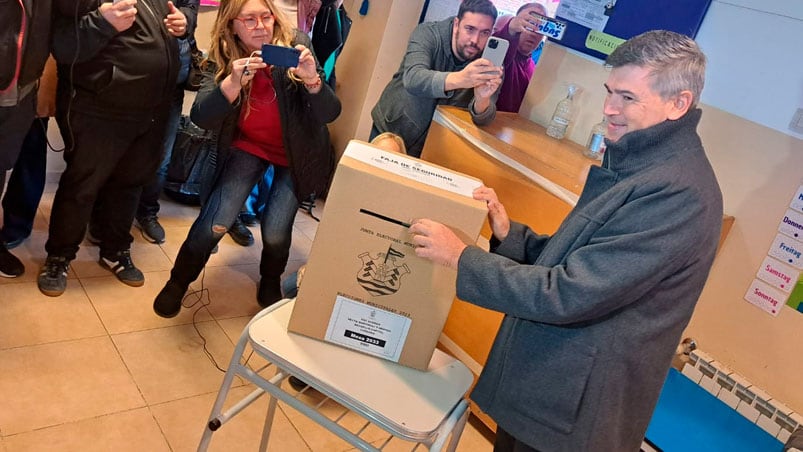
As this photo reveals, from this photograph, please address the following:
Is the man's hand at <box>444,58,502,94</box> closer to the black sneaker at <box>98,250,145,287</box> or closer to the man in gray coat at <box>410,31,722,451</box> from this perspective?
the man in gray coat at <box>410,31,722,451</box>

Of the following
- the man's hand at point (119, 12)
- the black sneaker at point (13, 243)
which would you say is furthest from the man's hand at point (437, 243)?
the black sneaker at point (13, 243)

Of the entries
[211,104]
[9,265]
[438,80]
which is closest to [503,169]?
[438,80]

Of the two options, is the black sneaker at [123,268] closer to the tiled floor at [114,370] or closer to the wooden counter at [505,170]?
the tiled floor at [114,370]

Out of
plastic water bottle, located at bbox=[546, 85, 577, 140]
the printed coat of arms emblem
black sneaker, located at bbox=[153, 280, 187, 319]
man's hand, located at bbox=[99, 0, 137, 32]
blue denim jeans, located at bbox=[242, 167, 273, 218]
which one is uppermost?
plastic water bottle, located at bbox=[546, 85, 577, 140]

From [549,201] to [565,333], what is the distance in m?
0.68

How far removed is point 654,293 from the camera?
1123mm

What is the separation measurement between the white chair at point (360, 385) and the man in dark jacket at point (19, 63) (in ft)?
3.22

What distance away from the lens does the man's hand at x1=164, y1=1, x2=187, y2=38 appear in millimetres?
2037

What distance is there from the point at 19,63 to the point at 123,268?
0.93m

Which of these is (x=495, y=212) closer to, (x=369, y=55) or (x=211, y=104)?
(x=211, y=104)

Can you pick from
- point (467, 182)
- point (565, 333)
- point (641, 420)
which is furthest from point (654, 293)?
point (467, 182)

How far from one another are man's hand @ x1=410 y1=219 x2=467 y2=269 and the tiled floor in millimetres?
984

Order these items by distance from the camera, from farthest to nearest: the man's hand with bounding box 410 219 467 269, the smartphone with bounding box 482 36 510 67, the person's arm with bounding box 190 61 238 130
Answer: the person's arm with bounding box 190 61 238 130, the smartphone with bounding box 482 36 510 67, the man's hand with bounding box 410 219 467 269

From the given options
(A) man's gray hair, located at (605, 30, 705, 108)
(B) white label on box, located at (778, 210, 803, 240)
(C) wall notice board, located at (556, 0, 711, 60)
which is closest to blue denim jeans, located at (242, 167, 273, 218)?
(C) wall notice board, located at (556, 0, 711, 60)
